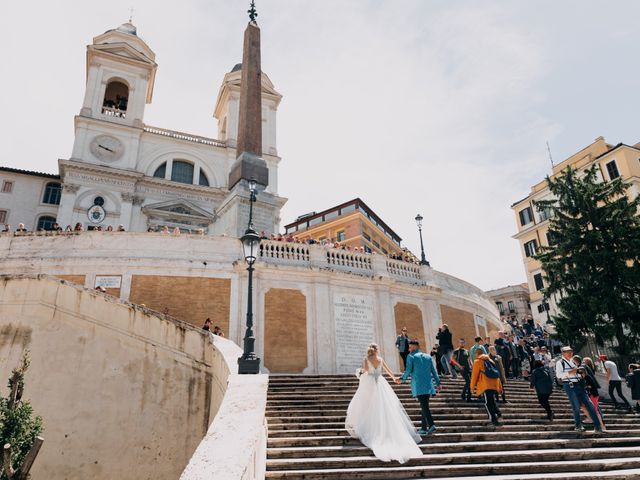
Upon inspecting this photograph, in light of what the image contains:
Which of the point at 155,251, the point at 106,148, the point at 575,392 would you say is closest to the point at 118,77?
the point at 106,148

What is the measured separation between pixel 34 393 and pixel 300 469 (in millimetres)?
8916

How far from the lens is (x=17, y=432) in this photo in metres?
10.2

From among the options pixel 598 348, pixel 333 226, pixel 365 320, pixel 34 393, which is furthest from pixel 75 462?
pixel 333 226

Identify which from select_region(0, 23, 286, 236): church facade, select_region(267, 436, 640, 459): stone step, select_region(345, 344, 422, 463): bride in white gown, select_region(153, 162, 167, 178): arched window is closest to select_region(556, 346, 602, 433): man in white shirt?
select_region(267, 436, 640, 459): stone step

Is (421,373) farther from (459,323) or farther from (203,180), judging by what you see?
(203,180)

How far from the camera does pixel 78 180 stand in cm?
2992

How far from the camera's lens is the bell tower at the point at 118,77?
33.5m

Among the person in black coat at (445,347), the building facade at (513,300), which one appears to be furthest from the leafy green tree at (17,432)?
the building facade at (513,300)

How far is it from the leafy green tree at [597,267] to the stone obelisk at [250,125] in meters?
13.8

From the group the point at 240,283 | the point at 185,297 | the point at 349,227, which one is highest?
the point at 349,227

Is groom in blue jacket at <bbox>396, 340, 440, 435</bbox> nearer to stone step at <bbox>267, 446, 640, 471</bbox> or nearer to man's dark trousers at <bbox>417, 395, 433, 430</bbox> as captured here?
man's dark trousers at <bbox>417, 395, 433, 430</bbox>

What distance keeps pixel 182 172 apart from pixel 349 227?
2352cm

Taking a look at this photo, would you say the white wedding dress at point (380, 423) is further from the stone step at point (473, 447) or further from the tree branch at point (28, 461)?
the tree branch at point (28, 461)

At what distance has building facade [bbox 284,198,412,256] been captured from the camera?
5319 centimetres
